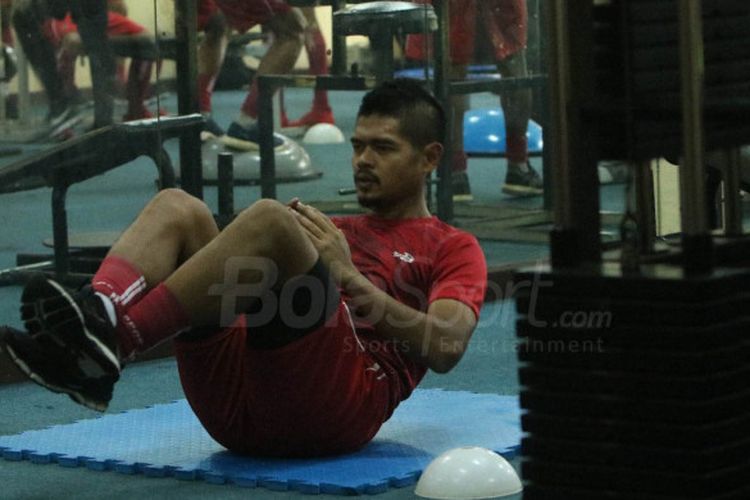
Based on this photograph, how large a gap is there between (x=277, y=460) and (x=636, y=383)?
1166 mm

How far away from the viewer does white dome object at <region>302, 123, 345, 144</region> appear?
262 inches

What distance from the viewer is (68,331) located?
8.46 feet

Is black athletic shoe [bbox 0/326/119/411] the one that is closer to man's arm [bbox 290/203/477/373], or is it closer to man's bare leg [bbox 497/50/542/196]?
man's arm [bbox 290/203/477/373]

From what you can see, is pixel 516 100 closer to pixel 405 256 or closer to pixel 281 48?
pixel 281 48

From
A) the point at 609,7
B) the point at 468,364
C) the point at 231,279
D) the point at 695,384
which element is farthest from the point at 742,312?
the point at 468,364

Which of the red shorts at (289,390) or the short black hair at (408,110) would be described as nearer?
the red shorts at (289,390)

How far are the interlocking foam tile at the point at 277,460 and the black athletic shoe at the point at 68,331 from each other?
415mm

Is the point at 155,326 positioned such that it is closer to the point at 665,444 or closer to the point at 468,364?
the point at 665,444

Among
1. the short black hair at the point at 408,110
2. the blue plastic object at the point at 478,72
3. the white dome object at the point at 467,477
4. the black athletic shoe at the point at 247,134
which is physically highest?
the blue plastic object at the point at 478,72

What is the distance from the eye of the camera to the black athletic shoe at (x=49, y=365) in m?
Result: 2.59

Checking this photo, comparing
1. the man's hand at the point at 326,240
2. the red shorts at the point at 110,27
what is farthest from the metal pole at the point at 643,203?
the red shorts at the point at 110,27

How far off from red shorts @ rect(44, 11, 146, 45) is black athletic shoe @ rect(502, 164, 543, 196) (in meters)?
2.26

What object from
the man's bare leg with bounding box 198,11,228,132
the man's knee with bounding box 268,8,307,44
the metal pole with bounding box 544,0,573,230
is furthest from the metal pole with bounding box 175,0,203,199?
the metal pole with bounding box 544,0,573,230

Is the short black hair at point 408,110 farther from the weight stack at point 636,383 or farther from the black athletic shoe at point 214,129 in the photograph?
the black athletic shoe at point 214,129
